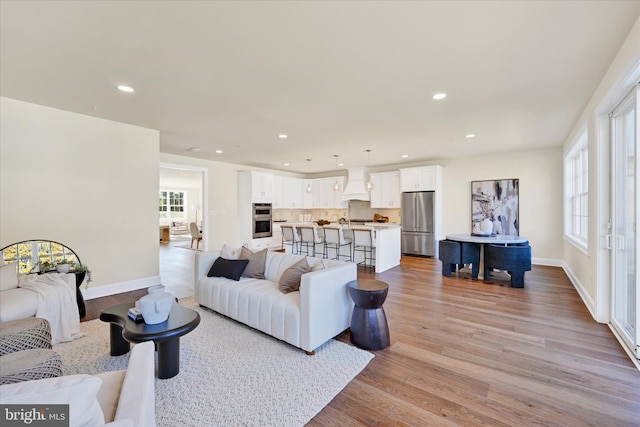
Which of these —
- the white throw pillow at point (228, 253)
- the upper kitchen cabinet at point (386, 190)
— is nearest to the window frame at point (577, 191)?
the upper kitchen cabinet at point (386, 190)

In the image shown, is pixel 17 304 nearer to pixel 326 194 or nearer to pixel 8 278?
pixel 8 278

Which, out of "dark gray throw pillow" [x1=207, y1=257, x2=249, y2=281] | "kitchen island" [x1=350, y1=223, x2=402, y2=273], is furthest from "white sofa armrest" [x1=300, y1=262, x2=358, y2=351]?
"kitchen island" [x1=350, y1=223, x2=402, y2=273]

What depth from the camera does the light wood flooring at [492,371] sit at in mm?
1817

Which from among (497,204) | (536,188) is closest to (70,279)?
(497,204)

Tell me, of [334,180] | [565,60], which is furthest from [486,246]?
[334,180]

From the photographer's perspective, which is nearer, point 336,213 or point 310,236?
point 310,236

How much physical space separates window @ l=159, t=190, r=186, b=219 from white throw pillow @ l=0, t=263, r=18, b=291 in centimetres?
1176

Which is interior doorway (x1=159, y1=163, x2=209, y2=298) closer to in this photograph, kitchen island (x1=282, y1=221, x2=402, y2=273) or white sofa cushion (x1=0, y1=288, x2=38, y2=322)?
white sofa cushion (x1=0, y1=288, x2=38, y2=322)

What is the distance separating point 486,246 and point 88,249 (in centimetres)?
649

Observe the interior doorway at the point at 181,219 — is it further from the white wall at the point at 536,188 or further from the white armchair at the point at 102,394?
the white wall at the point at 536,188

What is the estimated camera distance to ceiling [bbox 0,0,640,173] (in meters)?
1.96

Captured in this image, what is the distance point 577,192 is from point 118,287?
798cm

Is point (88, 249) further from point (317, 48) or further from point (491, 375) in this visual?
point (491, 375)
